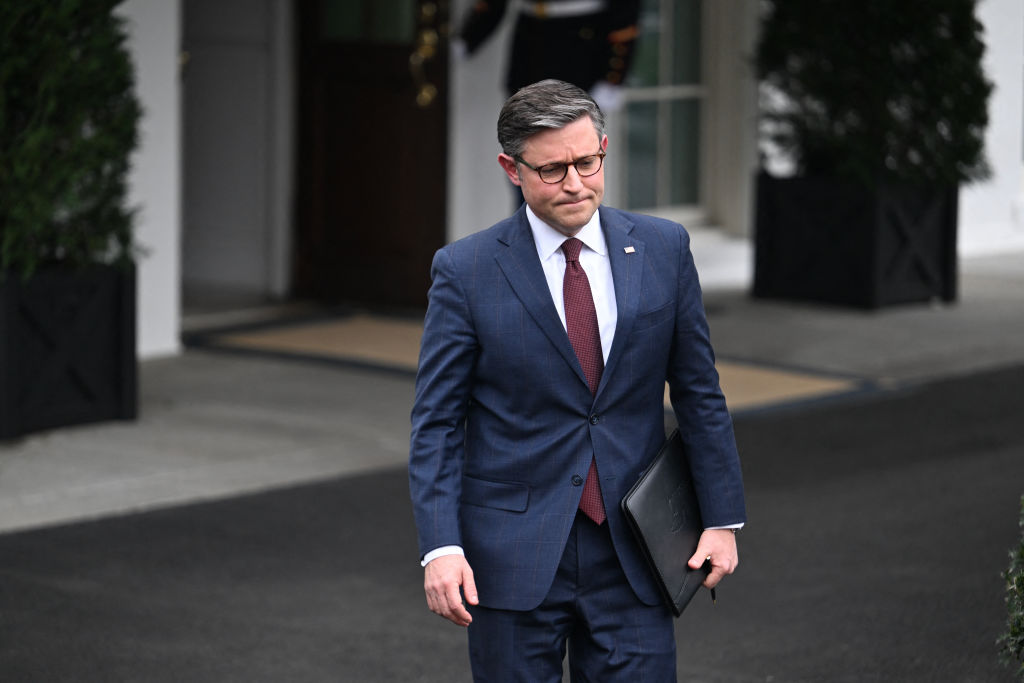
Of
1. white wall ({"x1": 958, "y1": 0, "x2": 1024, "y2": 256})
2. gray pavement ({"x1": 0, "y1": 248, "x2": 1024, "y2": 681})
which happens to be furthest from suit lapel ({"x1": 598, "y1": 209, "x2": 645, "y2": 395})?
white wall ({"x1": 958, "y1": 0, "x2": 1024, "y2": 256})

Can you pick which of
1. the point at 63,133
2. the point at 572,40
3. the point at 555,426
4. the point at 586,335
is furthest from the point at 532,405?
the point at 572,40

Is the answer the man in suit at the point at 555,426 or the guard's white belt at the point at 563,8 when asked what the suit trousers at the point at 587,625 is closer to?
the man in suit at the point at 555,426

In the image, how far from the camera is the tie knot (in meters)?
3.43

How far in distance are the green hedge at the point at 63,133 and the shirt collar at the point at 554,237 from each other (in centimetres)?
490

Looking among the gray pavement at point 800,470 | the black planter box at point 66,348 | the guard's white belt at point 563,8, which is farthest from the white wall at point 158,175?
the guard's white belt at point 563,8

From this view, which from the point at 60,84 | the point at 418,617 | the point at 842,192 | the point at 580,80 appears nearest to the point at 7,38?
the point at 60,84

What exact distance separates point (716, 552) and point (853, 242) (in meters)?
9.25

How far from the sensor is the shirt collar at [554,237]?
3428 millimetres

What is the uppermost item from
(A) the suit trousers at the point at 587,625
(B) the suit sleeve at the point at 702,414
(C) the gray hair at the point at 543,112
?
(C) the gray hair at the point at 543,112

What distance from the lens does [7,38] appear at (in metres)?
7.72

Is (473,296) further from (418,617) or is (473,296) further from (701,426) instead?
(418,617)

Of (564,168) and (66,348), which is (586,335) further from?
(66,348)

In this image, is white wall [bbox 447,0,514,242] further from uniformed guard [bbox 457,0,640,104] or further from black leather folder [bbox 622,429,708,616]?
black leather folder [bbox 622,429,708,616]

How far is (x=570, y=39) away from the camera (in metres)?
11.8
